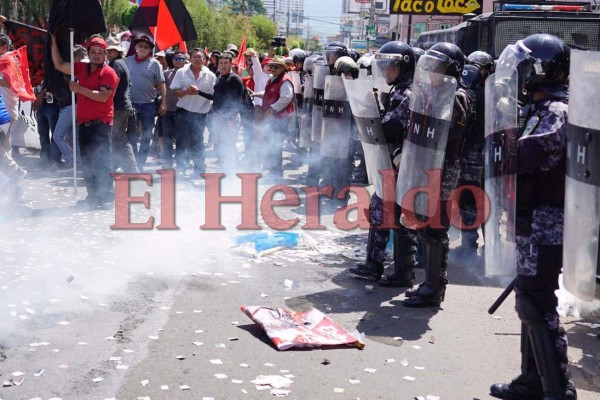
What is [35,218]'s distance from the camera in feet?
28.7

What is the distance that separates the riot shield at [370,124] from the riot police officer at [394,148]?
0.07 metres

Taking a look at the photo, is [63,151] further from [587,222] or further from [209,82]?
[587,222]

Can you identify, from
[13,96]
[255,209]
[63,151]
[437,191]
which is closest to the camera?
[437,191]

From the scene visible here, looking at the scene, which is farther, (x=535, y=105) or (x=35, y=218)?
(x=35, y=218)

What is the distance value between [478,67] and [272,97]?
491 centimetres

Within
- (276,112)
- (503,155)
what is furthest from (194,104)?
(503,155)

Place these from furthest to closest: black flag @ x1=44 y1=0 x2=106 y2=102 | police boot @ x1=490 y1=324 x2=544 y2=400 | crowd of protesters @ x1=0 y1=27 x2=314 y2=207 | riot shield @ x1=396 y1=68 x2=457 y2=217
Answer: black flag @ x1=44 y1=0 x2=106 y2=102 → crowd of protesters @ x1=0 y1=27 x2=314 y2=207 → riot shield @ x1=396 y1=68 x2=457 y2=217 → police boot @ x1=490 y1=324 x2=544 y2=400

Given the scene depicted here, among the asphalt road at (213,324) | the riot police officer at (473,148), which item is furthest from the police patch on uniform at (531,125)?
the riot police officer at (473,148)

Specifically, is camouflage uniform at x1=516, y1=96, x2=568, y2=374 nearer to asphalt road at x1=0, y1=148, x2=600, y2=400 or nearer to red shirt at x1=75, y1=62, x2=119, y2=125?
asphalt road at x1=0, y1=148, x2=600, y2=400

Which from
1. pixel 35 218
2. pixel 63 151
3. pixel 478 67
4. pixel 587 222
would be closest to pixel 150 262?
pixel 35 218

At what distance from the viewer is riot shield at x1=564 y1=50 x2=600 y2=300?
351cm

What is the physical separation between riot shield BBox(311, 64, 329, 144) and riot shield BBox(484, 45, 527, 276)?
A: 6.08 meters

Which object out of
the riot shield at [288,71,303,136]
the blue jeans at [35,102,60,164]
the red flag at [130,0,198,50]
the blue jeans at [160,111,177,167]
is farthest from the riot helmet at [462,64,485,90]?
the red flag at [130,0,198,50]

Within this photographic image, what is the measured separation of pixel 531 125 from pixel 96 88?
21.1ft
